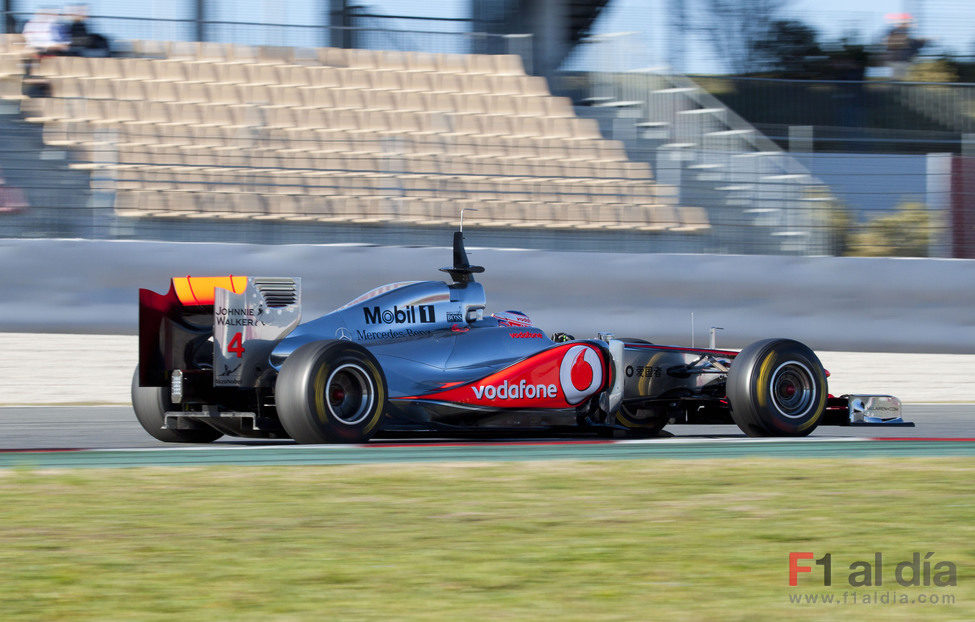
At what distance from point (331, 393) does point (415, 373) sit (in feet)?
2.15

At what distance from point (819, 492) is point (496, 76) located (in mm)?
11023

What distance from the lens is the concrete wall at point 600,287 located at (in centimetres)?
1083

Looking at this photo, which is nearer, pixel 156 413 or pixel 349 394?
pixel 349 394

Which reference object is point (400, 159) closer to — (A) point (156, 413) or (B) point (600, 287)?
(B) point (600, 287)

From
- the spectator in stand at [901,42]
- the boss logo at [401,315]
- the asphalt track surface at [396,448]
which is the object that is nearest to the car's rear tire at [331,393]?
the asphalt track surface at [396,448]

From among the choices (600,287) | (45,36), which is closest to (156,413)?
(600,287)

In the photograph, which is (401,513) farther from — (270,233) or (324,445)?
(270,233)

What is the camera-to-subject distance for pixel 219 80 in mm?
14625

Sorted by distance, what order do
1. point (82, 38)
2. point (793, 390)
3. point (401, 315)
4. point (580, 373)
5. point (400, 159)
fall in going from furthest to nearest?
1. point (82, 38)
2. point (400, 159)
3. point (793, 390)
4. point (580, 373)
5. point (401, 315)

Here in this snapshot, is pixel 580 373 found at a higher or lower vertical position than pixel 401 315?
lower

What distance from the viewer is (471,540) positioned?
4.26 m

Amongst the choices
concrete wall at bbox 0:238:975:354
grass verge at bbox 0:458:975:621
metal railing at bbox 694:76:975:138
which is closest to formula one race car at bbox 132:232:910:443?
grass verge at bbox 0:458:975:621

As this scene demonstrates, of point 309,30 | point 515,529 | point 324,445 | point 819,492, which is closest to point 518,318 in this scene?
point 324,445

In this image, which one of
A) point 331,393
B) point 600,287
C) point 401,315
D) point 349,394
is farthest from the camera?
point 600,287
